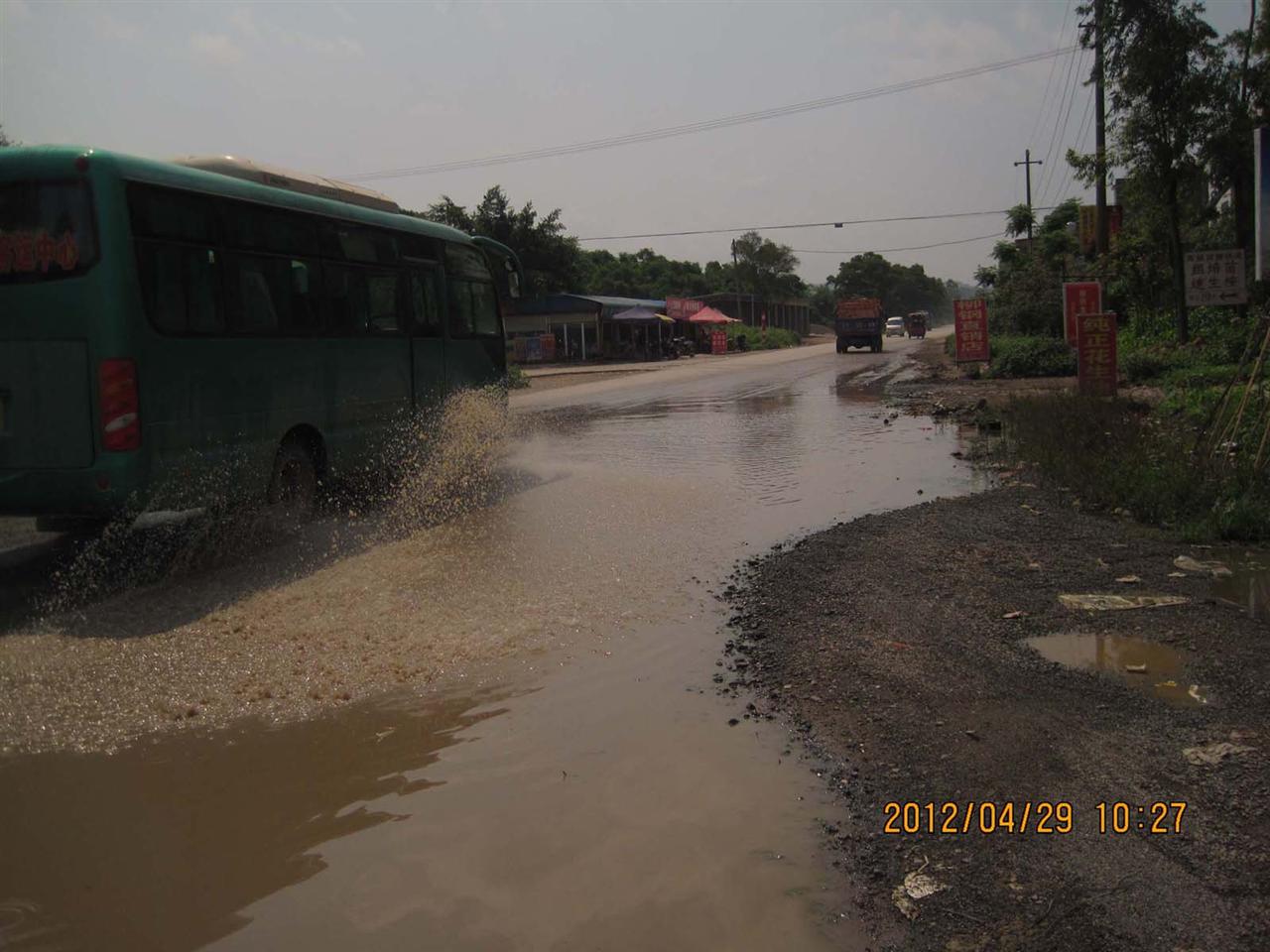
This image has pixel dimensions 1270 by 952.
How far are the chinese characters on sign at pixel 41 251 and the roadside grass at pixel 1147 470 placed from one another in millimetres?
7832

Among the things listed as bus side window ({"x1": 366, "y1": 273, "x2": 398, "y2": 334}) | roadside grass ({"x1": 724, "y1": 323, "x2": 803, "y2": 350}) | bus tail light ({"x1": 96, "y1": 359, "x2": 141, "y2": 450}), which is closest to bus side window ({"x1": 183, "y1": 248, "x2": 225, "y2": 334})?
bus tail light ({"x1": 96, "y1": 359, "x2": 141, "y2": 450})

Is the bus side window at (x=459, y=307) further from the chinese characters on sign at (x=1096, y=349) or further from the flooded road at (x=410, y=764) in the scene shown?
the chinese characters on sign at (x=1096, y=349)

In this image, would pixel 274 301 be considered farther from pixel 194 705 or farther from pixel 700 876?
pixel 700 876

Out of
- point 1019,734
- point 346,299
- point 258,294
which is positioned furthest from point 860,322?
point 1019,734

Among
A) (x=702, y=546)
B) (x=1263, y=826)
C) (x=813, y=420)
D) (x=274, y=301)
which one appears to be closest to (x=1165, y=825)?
(x=1263, y=826)

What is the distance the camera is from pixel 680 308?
5853 centimetres

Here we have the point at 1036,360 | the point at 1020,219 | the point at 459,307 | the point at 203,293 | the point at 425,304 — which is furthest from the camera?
the point at 1020,219

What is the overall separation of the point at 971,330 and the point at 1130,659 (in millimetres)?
23157

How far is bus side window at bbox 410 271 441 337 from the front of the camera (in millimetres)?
10867

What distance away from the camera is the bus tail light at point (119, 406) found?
→ 660 centimetres

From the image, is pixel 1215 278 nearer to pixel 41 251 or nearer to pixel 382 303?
pixel 382 303

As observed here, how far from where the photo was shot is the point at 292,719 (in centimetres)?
464
